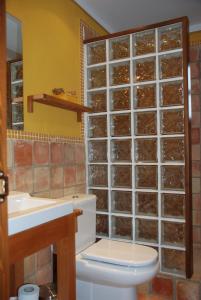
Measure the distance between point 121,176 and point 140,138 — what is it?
36 centimetres

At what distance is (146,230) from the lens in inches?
82.8

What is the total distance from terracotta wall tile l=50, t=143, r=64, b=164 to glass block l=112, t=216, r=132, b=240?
0.70 m

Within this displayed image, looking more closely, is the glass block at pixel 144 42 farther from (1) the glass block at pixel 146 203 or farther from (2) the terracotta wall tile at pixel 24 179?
(2) the terracotta wall tile at pixel 24 179

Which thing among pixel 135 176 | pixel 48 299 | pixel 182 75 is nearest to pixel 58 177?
pixel 135 176

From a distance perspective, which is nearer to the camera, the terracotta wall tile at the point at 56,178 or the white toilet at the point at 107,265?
the white toilet at the point at 107,265

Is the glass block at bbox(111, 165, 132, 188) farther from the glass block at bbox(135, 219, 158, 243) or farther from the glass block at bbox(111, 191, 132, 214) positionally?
the glass block at bbox(135, 219, 158, 243)

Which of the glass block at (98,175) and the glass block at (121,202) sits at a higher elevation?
the glass block at (98,175)

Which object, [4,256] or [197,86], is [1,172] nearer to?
[4,256]

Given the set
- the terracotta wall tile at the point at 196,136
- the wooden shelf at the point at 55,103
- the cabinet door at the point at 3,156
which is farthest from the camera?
the terracotta wall tile at the point at 196,136

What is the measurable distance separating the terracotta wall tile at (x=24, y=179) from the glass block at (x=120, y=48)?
1.23 metres

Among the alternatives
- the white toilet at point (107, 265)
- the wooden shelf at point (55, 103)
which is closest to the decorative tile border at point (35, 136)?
the wooden shelf at point (55, 103)

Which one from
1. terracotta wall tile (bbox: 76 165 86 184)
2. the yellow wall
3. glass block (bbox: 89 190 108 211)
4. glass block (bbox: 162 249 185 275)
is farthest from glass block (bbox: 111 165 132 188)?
glass block (bbox: 162 249 185 275)

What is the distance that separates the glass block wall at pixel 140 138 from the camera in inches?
77.9

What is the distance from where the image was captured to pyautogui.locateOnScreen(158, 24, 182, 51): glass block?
1.97 metres
